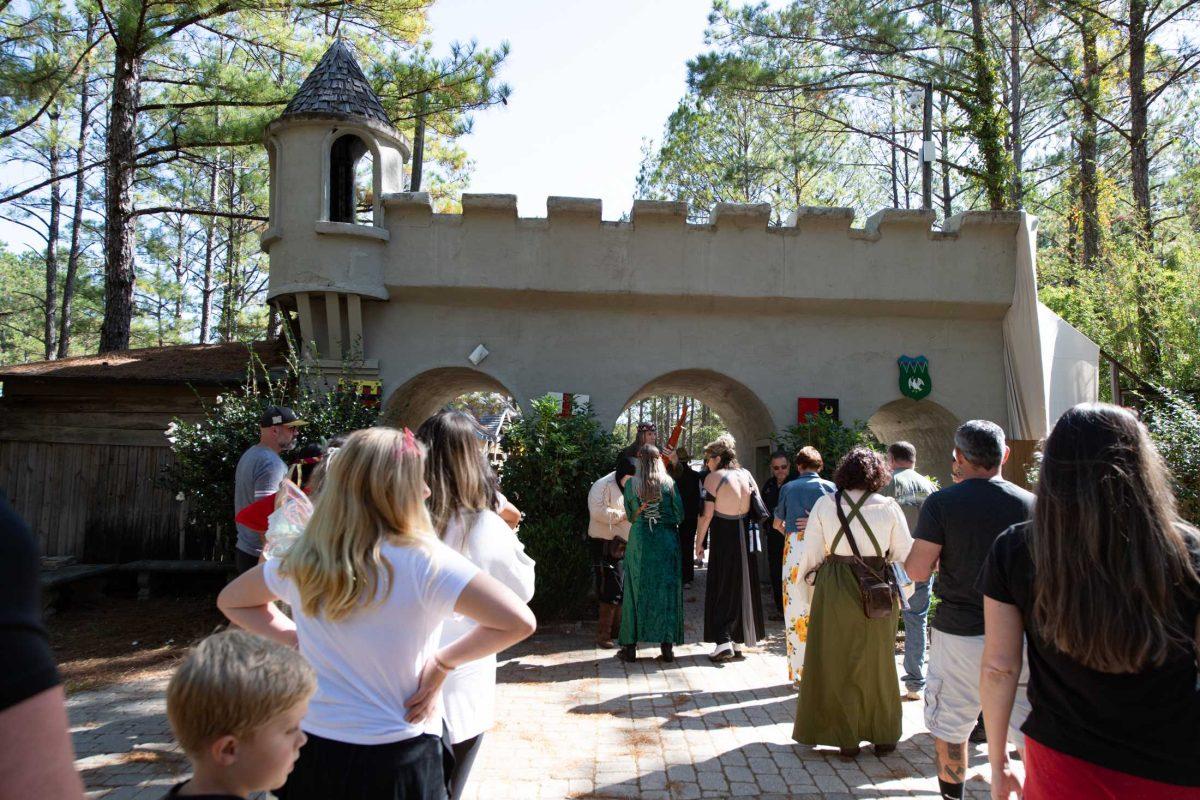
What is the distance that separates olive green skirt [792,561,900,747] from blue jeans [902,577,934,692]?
150 centimetres

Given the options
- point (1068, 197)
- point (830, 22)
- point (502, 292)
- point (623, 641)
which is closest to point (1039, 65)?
point (1068, 197)

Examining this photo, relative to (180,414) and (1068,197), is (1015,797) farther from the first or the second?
(1068,197)

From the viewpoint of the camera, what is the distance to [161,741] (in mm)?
5848

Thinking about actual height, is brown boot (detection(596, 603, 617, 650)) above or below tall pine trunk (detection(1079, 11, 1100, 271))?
below

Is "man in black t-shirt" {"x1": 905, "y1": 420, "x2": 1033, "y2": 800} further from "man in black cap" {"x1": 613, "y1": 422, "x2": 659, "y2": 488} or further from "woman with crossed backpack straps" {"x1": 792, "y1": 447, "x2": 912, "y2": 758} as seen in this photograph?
"man in black cap" {"x1": 613, "y1": 422, "x2": 659, "y2": 488}

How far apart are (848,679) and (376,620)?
382cm

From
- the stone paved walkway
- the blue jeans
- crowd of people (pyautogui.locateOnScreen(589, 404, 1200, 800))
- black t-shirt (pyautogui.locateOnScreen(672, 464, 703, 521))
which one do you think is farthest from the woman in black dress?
the blue jeans

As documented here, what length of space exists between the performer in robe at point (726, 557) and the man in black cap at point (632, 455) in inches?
31.0

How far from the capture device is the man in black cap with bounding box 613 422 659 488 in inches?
333

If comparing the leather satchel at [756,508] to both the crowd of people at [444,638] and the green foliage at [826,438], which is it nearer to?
the green foliage at [826,438]

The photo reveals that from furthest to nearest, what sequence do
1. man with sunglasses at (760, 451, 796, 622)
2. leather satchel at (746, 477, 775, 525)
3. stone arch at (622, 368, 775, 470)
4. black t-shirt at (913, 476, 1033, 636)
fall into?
stone arch at (622, 368, 775, 470)
man with sunglasses at (760, 451, 796, 622)
leather satchel at (746, 477, 775, 525)
black t-shirt at (913, 476, 1033, 636)

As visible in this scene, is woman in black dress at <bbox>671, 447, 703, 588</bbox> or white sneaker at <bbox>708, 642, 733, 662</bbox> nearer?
white sneaker at <bbox>708, 642, 733, 662</bbox>

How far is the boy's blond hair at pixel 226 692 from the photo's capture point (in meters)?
1.74

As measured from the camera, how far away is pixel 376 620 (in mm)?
2336
